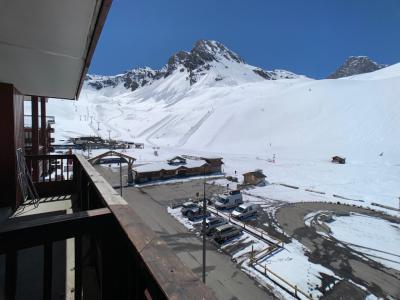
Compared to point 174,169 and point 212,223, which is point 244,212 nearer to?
point 212,223

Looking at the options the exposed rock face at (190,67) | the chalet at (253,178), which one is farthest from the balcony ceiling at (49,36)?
the exposed rock face at (190,67)

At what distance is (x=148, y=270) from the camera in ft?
3.07

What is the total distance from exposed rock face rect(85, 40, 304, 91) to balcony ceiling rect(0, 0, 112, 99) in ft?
418

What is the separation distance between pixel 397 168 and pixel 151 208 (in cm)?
2785

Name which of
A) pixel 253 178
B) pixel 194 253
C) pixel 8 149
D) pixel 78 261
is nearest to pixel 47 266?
pixel 78 261

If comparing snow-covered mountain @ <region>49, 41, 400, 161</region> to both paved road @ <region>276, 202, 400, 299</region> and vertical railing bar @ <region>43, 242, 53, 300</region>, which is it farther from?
vertical railing bar @ <region>43, 242, 53, 300</region>

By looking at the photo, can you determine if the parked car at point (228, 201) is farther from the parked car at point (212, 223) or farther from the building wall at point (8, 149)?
the building wall at point (8, 149)

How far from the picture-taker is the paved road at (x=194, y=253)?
7.49m

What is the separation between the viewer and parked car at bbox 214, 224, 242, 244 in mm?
10680

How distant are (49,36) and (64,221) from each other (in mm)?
2157

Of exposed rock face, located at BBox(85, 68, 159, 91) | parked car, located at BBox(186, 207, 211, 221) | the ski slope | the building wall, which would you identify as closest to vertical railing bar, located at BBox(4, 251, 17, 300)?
the building wall

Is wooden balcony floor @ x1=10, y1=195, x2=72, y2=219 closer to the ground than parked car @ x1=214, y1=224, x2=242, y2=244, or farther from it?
farther from it

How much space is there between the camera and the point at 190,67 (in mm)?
153625

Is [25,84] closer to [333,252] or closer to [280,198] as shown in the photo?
[333,252]
